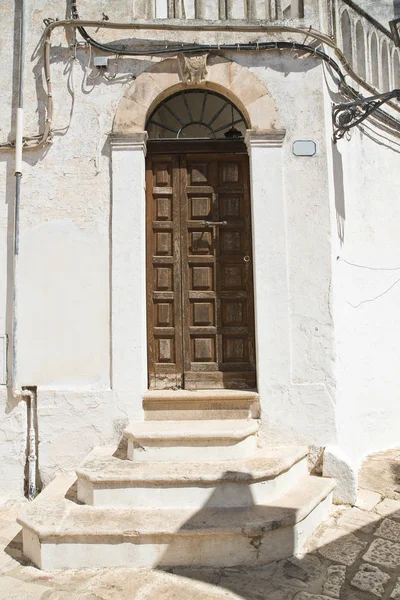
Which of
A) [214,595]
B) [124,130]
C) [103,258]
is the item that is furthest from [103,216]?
[214,595]

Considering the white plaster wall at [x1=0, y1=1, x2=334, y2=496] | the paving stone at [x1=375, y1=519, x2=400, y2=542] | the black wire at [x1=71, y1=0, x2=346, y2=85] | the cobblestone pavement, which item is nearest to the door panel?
the white plaster wall at [x1=0, y1=1, x2=334, y2=496]

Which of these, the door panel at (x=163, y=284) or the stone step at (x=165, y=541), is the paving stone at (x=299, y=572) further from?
the door panel at (x=163, y=284)

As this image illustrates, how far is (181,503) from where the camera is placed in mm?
3615

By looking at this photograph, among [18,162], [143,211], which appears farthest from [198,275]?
[18,162]

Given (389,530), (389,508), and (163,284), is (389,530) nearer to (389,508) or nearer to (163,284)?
(389,508)

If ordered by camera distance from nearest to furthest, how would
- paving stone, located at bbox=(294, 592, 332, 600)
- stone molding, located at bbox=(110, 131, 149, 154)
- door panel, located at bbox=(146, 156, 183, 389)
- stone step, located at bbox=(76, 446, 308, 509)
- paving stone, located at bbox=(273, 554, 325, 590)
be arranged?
1. paving stone, located at bbox=(294, 592, 332, 600)
2. paving stone, located at bbox=(273, 554, 325, 590)
3. stone step, located at bbox=(76, 446, 308, 509)
4. stone molding, located at bbox=(110, 131, 149, 154)
5. door panel, located at bbox=(146, 156, 183, 389)

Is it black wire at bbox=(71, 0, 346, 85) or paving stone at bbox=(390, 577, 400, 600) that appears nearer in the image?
paving stone at bbox=(390, 577, 400, 600)

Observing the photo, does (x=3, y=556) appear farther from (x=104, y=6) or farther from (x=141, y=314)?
(x=104, y=6)

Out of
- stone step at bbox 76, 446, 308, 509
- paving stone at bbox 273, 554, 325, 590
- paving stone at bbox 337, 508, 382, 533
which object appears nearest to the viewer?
paving stone at bbox 273, 554, 325, 590

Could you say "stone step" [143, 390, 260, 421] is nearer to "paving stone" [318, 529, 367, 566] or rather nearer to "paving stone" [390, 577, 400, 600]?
"paving stone" [318, 529, 367, 566]

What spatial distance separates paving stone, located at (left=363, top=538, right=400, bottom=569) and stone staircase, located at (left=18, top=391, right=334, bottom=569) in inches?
17.6

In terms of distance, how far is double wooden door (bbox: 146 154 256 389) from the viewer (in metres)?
4.87

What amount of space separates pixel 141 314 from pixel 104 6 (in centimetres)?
316

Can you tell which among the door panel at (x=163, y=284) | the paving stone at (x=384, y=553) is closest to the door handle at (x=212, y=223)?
the door panel at (x=163, y=284)
